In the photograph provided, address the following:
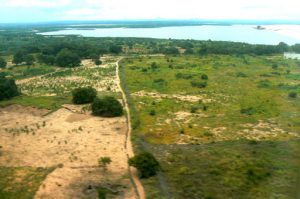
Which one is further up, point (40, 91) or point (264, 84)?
point (264, 84)

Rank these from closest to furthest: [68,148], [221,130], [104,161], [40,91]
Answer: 1. [104,161]
2. [68,148]
3. [221,130]
4. [40,91]

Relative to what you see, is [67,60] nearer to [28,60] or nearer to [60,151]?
[28,60]

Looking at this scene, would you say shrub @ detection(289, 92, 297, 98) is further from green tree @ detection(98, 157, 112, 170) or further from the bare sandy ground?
green tree @ detection(98, 157, 112, 170)

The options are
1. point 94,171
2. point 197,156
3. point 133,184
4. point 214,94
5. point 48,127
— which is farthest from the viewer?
point 214,94

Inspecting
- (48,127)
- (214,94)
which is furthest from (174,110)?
(48,127)

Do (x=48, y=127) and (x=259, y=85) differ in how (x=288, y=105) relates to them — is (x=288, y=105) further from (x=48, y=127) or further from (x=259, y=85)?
(x=48, y=127)

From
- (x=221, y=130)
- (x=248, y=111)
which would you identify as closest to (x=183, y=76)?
(x=248, y=111)
